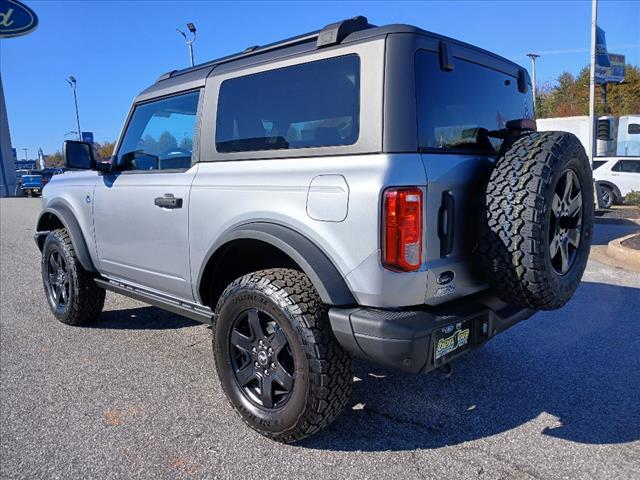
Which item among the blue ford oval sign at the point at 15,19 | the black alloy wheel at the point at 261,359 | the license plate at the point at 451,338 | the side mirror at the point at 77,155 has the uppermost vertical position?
the blue ford oval sign at the point at 15,19

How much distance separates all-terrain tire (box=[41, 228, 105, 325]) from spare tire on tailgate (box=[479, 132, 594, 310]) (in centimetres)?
352

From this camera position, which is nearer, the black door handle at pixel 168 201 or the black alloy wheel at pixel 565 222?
the black alloy wheel at pixel 565 222

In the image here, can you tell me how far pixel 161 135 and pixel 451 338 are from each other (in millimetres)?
2562

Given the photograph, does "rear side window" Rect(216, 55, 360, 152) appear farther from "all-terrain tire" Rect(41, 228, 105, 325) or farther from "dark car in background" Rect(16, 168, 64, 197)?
"dark car in background" Rect(16, 168, 64, 197)

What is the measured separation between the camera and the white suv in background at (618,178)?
14977 mm

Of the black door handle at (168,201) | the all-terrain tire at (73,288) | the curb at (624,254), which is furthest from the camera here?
the curb at (624,254)

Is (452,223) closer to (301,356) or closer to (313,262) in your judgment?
(313,262)

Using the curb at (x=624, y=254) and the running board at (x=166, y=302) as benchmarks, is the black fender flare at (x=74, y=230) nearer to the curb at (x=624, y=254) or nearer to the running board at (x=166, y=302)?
the running board at (x=166, y=302)

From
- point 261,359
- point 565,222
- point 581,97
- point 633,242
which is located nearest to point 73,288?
point 261,359

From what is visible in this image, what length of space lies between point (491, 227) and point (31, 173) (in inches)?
1379

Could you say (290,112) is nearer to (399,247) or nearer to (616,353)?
(399,247)

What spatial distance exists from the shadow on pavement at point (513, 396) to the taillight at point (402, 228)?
1056mm

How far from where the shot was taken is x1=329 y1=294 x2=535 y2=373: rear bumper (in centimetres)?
223

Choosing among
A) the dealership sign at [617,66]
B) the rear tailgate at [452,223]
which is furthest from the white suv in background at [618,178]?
the rear tailgate at [452,223]
